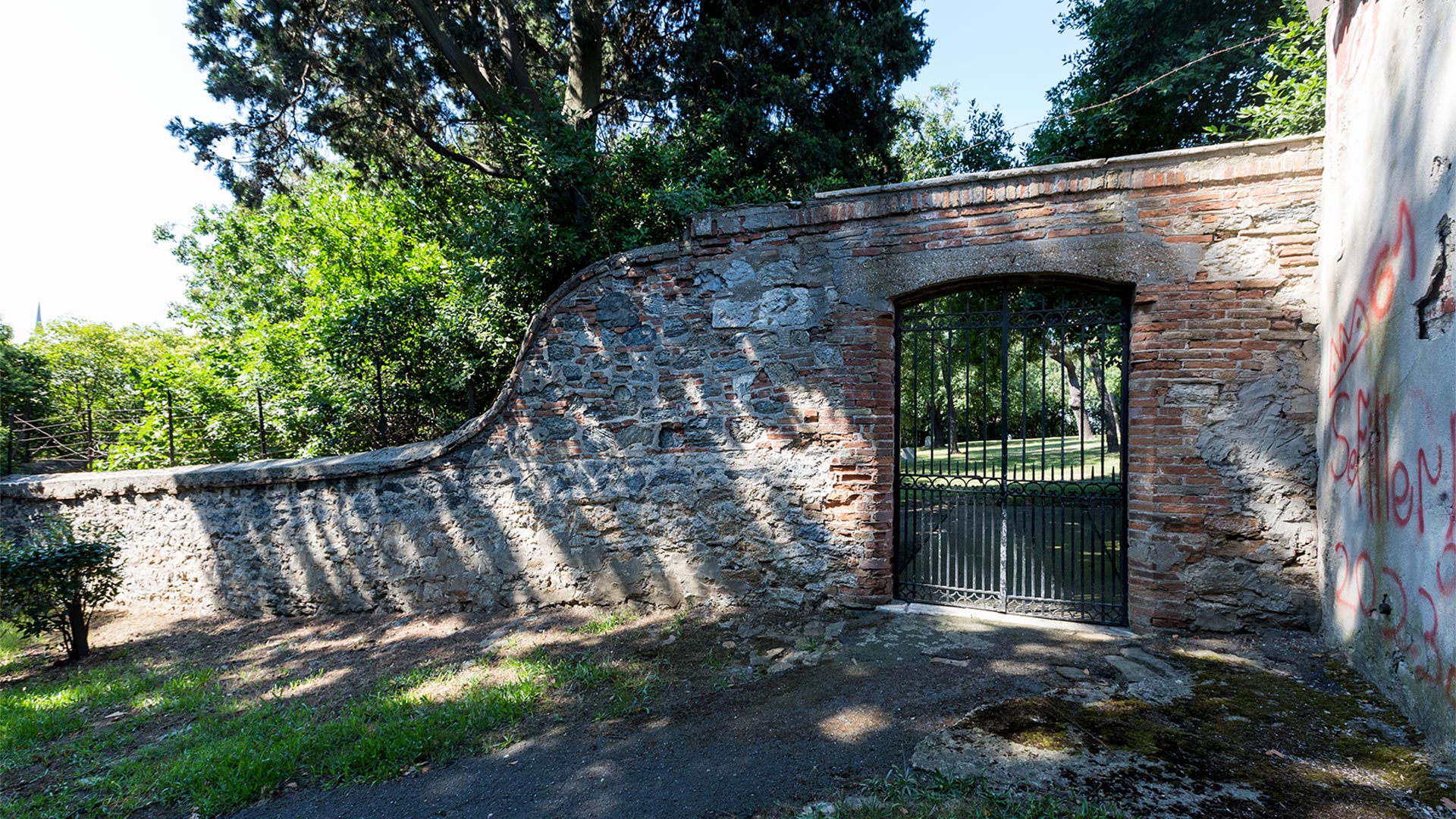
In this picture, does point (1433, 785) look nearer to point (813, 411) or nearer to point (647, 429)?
point (813, 411)

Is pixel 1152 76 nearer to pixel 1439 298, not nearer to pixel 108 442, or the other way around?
pixel 1439 298

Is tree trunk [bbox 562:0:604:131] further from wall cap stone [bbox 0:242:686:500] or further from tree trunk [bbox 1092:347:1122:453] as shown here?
tree trunk [bbox 1092:347:1122:453]

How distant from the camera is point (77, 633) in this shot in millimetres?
6027

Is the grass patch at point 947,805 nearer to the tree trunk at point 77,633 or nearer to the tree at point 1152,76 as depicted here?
the tree trunk at point 77,633

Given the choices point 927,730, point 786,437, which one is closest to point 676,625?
point 786,437

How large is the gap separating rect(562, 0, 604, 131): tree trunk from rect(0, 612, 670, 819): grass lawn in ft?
22.4

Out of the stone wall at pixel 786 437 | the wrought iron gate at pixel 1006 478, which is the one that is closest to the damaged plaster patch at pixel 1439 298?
the stone wall at pixel 786 437

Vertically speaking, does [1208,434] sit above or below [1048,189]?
below

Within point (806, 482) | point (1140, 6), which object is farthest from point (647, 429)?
point (1140, 6)

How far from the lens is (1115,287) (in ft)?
15.0

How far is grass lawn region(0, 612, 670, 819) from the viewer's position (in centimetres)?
350

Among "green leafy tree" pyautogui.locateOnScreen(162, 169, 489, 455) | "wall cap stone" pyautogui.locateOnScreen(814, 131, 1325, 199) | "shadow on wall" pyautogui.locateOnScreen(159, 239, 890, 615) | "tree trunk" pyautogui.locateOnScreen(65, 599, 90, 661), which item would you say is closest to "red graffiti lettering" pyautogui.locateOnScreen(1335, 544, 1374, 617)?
"wall cap stone" pyautogui.locateOnScreen(814, 131, 1325, 199)

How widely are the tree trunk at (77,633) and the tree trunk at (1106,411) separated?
348 inches

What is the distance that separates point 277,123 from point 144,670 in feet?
23.0
